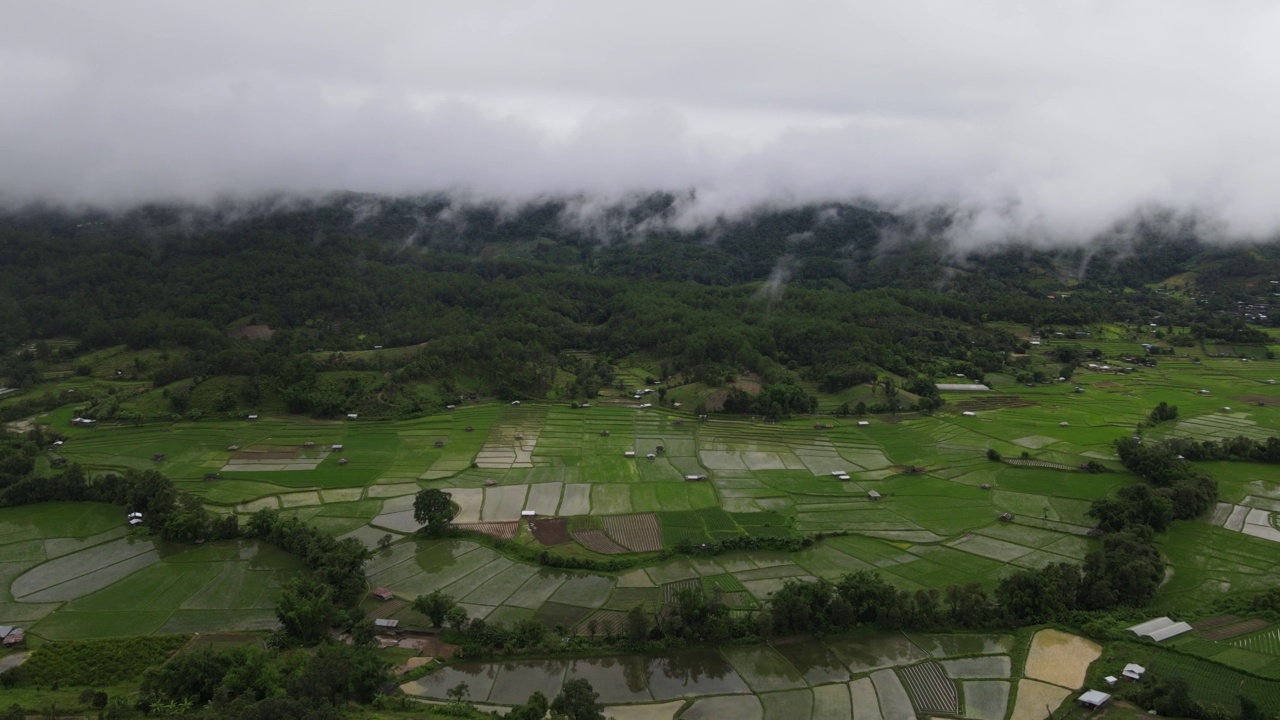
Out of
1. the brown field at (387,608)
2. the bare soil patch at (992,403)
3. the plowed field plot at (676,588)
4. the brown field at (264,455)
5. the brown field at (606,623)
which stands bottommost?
the brown field at (387,608)

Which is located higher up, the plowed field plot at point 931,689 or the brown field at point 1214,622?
the brown field at point 1214,622

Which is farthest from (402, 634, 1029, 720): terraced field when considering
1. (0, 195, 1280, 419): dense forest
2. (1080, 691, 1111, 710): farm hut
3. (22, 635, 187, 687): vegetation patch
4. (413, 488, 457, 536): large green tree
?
(0, 195, 1280, 419): dense forest

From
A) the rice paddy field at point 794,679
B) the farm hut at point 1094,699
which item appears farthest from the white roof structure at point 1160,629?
the farm hut at point 1094,699

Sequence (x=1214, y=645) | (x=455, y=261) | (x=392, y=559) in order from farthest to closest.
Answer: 1. (x=455, y=261)
2. (x=392, y=559)
3. (x=1214, y=645)

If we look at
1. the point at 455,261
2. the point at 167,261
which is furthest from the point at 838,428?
the point at 167,261

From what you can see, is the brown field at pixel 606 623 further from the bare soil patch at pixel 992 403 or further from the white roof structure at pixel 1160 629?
the bare soil patch at pixel 992 403

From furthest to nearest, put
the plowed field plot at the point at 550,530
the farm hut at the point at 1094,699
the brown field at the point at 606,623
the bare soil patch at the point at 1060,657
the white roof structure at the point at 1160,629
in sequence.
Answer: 1. the plowed field plot at the point at 550,530
2. the brown field at the point at 606,623
3. the white roof structure at the point at 1160,629
4. the bare soil patch at the point at 1060,657
5. the farm hut at the point at 1094,699

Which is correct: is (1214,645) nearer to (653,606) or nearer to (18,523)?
(653,606)
